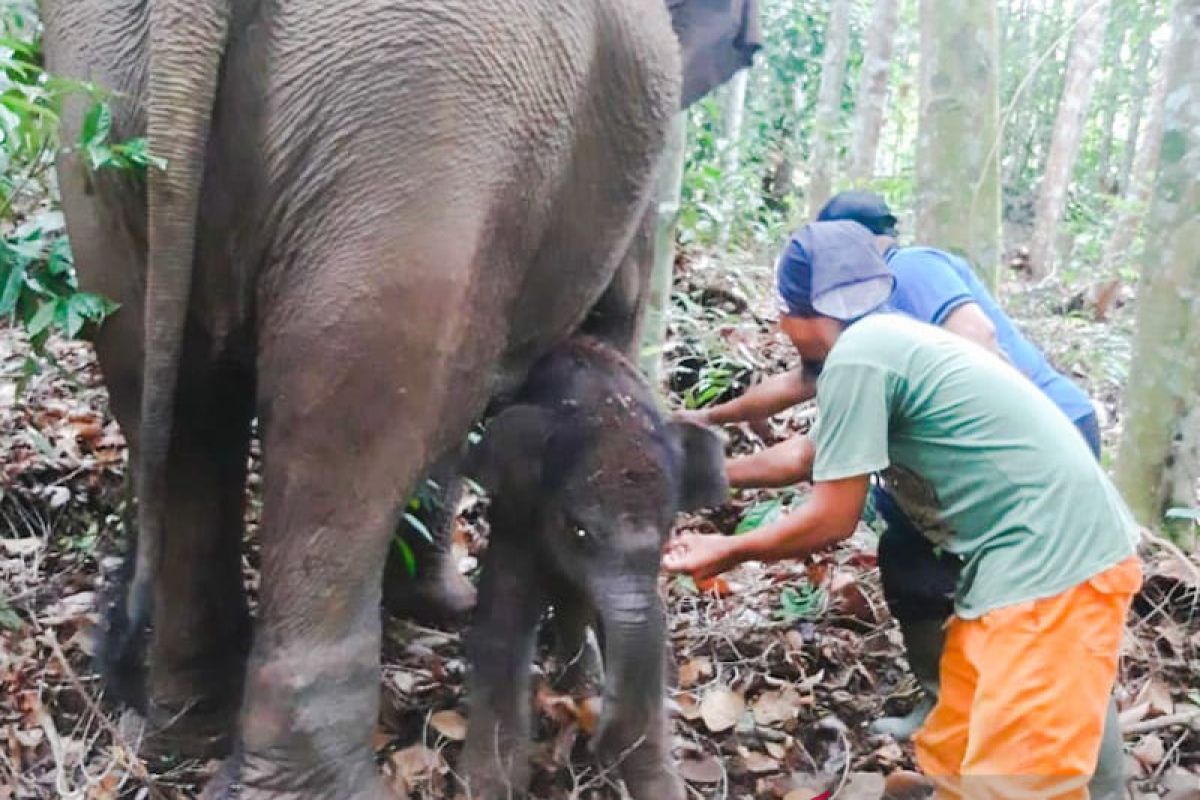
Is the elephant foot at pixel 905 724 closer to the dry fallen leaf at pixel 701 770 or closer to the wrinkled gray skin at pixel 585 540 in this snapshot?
the dry fallen leaf at pixel 701 770

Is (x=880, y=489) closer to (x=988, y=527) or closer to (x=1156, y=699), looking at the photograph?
(x=988, y=527)

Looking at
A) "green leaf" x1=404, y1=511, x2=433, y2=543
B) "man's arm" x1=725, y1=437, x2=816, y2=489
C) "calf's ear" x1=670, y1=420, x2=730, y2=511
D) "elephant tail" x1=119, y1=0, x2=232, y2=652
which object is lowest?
"green leaf" x1=404, y1=511, x2=433, y2=543

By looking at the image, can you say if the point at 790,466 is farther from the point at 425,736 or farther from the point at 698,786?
the point at 425,736

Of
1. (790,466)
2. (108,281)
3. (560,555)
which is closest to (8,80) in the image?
(108,281)

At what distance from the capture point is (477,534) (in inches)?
176

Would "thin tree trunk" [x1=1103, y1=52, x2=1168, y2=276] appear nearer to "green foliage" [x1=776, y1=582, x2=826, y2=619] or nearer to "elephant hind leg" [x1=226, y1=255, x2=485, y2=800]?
"green foliage" [x1=776, y1=582, x2=826, y2=619]

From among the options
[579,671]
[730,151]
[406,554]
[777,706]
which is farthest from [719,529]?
[730,151]

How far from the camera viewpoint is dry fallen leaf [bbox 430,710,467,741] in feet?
9.85

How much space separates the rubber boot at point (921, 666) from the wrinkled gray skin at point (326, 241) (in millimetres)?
1453

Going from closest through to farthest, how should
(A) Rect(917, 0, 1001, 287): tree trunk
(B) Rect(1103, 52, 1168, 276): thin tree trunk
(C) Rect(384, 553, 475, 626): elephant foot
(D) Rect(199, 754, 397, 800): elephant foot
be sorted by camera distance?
1. (D) Rect(199, 754, 397, 800): elephant foot
2. (C) Rect(384, 553, 475, 626): elephant foot
3. (A) Rect(917, 0, 1001, 287): tree trunk
4. (B) Rect(1103, 52, 1168, 276): thin tree trunk

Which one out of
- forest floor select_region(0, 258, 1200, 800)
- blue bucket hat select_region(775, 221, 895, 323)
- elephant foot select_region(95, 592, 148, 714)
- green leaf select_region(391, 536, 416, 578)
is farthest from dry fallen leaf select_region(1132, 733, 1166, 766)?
→ elephant foot select_region(95, 592, 148, 714)

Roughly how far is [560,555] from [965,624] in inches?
34.1

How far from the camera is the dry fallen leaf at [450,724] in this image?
3.00 metres

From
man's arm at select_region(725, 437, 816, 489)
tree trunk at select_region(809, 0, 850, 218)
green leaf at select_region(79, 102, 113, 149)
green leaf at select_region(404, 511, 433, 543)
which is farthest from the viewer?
tree trunk at select_region(809, 0, 850, 218)
